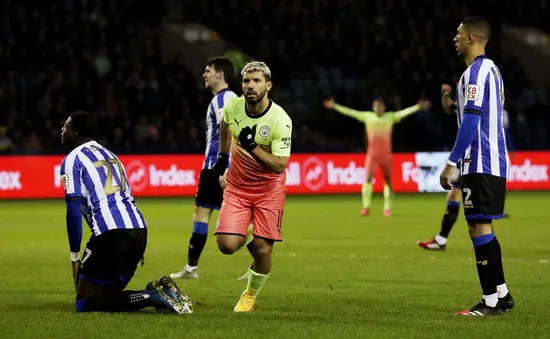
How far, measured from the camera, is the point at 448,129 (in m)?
30.3

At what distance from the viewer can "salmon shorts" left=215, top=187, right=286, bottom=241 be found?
8.80 metres

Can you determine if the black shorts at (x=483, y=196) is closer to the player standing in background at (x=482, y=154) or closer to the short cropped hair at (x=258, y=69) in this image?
the player standing in background at (x=482, y=154)

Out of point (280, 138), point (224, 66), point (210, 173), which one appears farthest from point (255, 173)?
point (224, 66)

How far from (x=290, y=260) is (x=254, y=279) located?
4387mm

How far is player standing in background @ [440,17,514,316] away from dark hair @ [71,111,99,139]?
2852 mm

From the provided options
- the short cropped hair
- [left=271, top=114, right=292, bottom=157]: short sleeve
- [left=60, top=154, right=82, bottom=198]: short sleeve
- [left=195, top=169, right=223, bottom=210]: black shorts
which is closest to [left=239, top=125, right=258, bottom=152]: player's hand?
[left=271, top=114, right=292, bottom=157]: short sleeve

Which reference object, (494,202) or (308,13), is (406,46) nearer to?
(308,13)

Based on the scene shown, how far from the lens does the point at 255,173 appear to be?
884 centimetres

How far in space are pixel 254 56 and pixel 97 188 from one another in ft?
81.7

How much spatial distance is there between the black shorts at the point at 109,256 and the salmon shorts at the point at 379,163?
13.3m

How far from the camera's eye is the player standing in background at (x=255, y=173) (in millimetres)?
8602

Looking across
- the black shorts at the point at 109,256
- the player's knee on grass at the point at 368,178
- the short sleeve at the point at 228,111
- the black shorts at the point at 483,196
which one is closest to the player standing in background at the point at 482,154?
the black shorts at the point at 483,196

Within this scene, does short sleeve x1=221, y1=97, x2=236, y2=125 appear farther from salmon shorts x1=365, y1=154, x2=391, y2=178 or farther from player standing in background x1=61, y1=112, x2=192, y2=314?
salmon shorts x1=365, y1=154, x2=391, y2=178

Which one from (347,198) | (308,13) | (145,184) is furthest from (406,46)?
(145,184)
